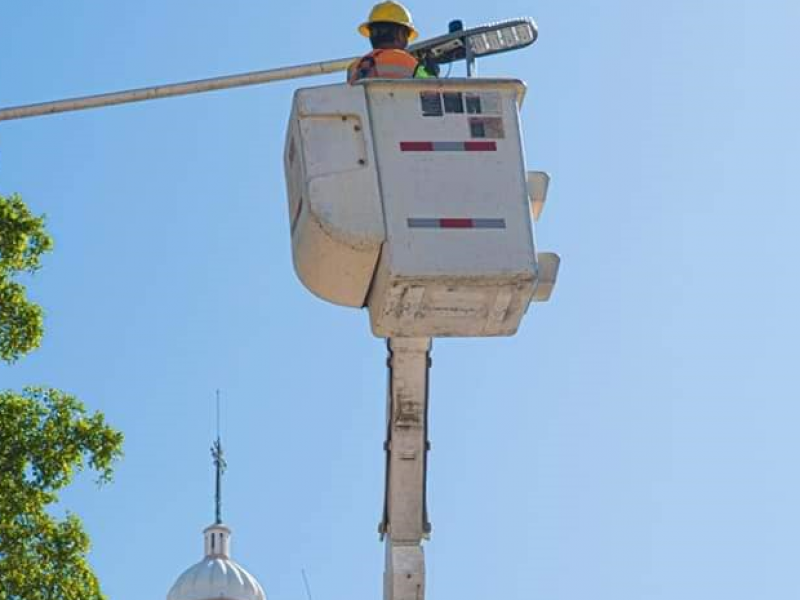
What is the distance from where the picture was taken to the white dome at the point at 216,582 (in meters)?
90.6

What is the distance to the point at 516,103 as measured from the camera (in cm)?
1402

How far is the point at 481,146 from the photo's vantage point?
13852mm

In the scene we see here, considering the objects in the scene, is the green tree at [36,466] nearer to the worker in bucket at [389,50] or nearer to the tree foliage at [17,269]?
the tree foliage at [17,269]

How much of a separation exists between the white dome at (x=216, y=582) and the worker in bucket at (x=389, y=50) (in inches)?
3004

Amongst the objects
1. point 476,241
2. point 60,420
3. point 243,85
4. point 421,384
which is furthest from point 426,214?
point 60,420

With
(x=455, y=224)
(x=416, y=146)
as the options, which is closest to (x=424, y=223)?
(x=455, y=224)

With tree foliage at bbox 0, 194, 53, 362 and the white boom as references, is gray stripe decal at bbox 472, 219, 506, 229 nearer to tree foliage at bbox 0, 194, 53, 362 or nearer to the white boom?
the white boom

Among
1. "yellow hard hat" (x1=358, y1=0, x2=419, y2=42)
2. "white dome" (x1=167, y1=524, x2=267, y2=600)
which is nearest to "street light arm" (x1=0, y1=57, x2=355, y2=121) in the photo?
"yellow hard hat" (x1=358, y1=0, x2=419, y2=42)

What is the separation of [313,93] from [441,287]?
1.46m

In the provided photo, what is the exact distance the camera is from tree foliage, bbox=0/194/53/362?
69.1 feet

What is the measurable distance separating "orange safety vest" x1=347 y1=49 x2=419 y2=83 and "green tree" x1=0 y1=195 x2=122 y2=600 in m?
6.91

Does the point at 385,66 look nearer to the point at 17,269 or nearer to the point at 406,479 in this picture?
the point at 406,479

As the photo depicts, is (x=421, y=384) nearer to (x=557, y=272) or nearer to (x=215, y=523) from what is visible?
(x=557, y=272)

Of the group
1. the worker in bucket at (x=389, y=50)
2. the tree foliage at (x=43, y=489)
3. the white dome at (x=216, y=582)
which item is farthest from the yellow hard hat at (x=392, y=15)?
the white dome at (x=216, y=582)
